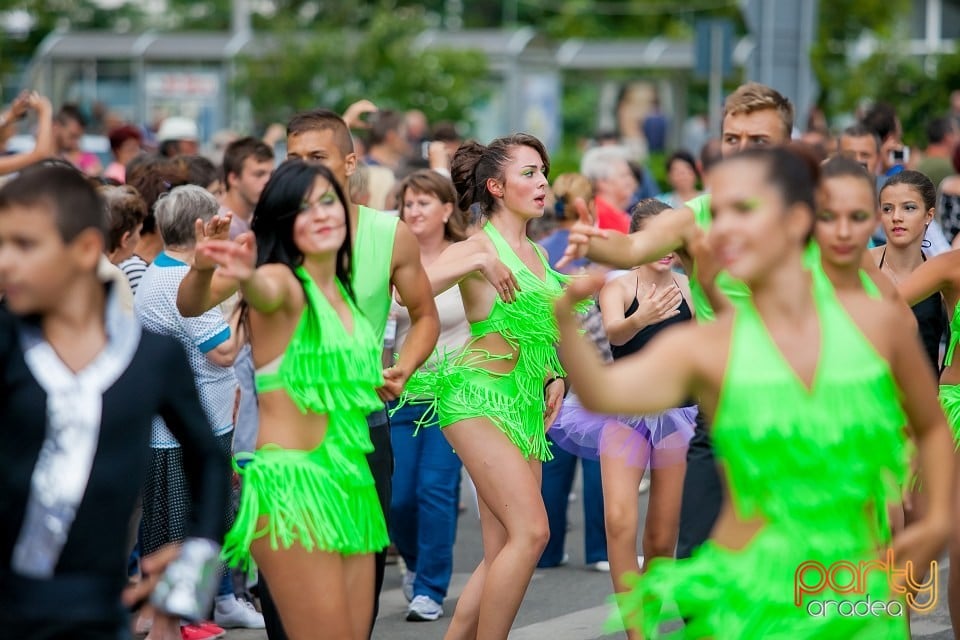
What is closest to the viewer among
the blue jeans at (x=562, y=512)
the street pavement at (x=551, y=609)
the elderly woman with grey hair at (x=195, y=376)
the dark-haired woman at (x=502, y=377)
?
the dark-haired woman at (x=502, y=377)

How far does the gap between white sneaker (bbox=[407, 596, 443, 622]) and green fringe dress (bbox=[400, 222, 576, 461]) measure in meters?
1.53

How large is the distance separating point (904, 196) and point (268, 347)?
356 centimetres

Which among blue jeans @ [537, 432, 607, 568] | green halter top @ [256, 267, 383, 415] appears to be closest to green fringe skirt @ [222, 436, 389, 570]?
green halter top @ [256, 267, 383, 415]

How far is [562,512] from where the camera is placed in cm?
880

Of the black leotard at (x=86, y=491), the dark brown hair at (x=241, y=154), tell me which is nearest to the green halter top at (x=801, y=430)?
the black leotard at (x=86, y=491)

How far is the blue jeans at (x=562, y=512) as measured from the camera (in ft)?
28.7

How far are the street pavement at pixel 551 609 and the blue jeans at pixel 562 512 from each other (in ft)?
0.30

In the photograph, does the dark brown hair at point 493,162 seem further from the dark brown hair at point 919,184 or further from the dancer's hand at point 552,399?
the dark brown hair at point 919,184

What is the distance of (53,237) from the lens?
3.68 metres

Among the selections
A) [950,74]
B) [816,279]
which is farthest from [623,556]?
[950,74]

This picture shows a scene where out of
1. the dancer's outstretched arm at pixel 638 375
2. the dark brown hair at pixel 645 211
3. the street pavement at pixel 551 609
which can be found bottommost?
the street pavement at pixel 551 609

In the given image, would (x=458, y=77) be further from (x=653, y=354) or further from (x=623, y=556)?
(x=653, y=354)

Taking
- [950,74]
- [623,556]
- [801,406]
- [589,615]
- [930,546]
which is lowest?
[589,615]

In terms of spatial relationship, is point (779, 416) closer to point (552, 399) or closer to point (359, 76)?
point (552, 399)
